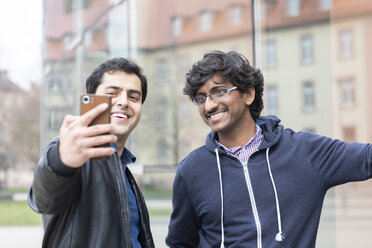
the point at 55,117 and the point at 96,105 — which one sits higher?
the point at 55,117

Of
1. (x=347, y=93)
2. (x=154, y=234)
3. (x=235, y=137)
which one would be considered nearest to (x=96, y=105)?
(x=235, y=137)

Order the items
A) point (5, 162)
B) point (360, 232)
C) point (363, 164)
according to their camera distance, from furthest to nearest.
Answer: point (5, 162)
point (360, 232)
point (363, 164)

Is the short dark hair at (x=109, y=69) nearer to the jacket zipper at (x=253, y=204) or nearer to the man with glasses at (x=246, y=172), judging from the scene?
the man with glasses at (x=246, y=172)

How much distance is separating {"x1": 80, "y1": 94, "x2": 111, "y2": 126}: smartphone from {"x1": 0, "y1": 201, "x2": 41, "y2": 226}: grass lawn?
3198 cm

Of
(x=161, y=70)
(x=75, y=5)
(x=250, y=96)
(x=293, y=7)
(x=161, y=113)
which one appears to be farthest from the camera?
(x=161, y=70)

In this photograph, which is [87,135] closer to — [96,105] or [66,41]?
[96,105]

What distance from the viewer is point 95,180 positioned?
209 cm

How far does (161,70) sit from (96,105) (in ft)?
41.9

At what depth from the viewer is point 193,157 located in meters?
2.64

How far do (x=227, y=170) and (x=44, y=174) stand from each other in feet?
3.39

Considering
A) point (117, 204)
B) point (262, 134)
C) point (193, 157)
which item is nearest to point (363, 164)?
point (262, 134)

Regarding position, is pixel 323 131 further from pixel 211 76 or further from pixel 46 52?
pixel 46 52

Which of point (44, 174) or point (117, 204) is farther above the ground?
point (44, 174)

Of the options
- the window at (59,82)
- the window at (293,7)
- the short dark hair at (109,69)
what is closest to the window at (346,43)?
the window at (293,7)
